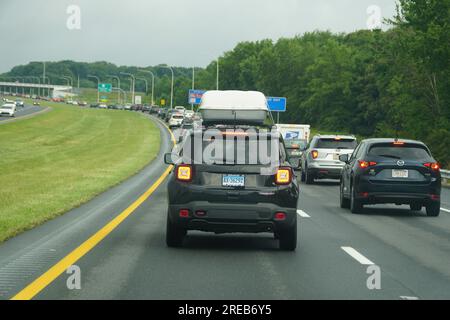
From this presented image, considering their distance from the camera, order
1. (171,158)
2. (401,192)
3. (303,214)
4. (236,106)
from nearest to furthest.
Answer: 1. (171,158)
2. (303,214)
3. (401,192)
4. (236,106)

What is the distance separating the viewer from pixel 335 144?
31.5 metres

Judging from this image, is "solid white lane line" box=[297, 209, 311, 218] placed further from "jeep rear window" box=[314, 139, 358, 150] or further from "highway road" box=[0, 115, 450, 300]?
"jeep rear window" box=[314, 139, 358, 150]

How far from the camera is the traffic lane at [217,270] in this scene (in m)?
8.95

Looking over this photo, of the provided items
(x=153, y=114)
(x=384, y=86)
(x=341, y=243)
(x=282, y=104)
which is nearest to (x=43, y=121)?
(x=282, y=104)

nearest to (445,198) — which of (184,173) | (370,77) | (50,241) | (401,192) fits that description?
(401,192)

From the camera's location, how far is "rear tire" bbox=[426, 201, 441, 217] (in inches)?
780

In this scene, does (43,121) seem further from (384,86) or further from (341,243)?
(341,243)

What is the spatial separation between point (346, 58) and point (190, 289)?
131 meters

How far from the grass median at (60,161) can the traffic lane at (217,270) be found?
240 centimetres

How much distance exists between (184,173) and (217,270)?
82.4 inches

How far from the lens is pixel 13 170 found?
124 feet

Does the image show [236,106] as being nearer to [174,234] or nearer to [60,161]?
[174,234]

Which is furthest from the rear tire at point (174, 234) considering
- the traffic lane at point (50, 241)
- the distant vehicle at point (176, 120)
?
the distant vehicle at point (176, 120)

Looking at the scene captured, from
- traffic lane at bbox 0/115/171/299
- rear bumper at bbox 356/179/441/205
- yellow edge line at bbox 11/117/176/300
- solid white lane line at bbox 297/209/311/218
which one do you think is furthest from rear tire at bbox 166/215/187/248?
rear bumper at bbox 356/179/441/205
